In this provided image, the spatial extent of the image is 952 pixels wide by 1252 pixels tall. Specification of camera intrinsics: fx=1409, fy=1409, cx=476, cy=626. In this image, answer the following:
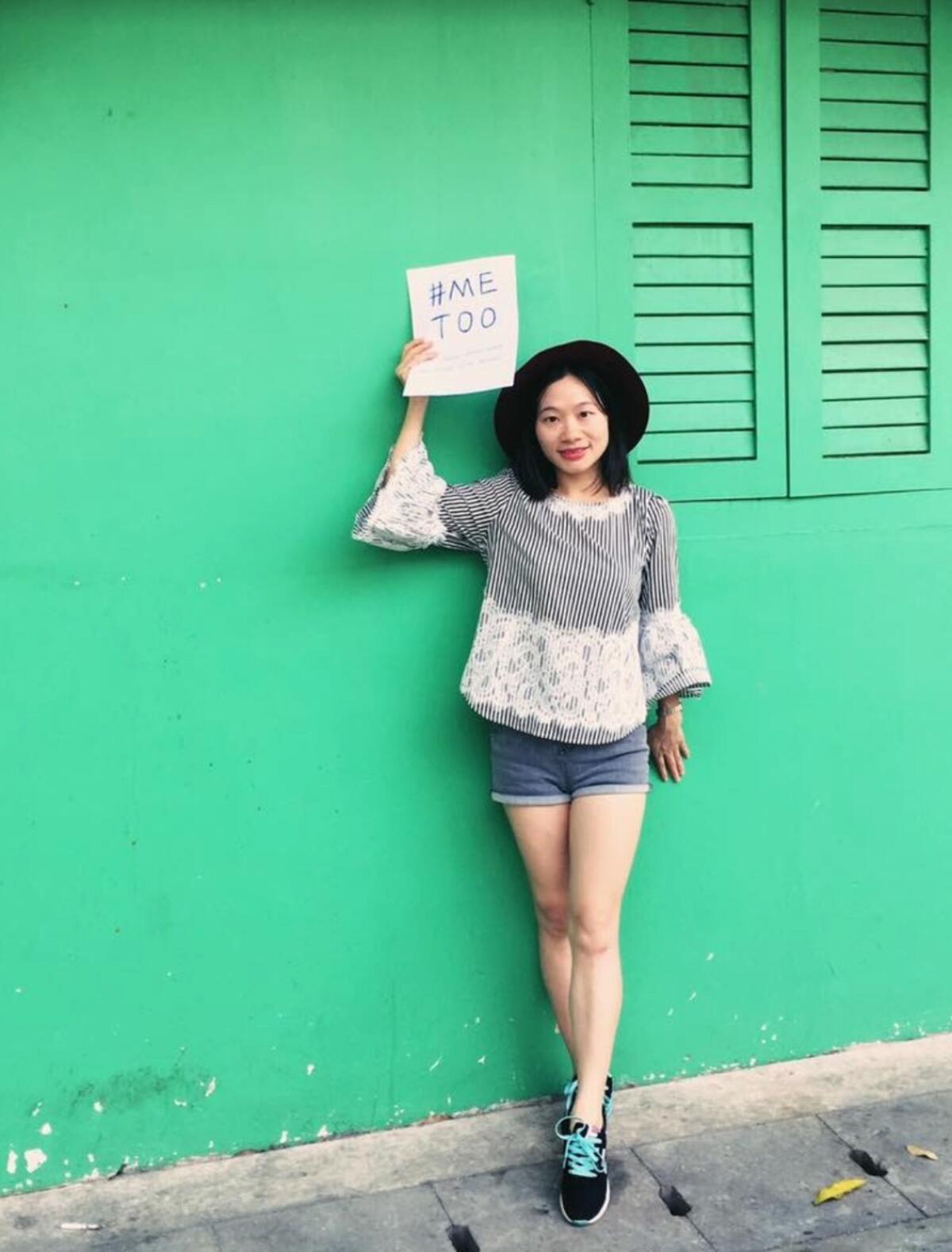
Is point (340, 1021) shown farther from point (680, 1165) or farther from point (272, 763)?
point (680, 1165)

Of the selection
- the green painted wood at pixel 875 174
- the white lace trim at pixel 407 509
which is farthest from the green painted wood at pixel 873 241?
the white lace trim at pixel 407 509

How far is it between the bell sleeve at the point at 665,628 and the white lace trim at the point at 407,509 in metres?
0.49

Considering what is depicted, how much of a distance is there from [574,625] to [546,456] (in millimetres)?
397

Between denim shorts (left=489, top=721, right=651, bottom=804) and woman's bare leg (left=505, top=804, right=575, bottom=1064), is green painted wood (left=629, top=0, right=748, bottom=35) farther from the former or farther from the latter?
woman's bare leg (left=505, top=804, right=575, bottom=1064)

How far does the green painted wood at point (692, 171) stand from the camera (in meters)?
3.31

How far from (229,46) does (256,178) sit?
0.28 meters

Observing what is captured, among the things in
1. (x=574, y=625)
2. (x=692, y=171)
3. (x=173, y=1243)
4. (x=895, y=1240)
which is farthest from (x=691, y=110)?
(x=173, y=1243)

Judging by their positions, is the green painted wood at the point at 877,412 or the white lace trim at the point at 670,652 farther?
the green painted wood at the point at 877,412

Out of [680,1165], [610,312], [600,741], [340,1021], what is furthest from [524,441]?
[680,1165]

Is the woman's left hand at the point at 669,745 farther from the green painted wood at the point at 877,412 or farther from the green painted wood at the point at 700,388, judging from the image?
the green painted wood at the point at 877,412

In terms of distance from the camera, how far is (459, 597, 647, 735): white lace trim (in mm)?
3088

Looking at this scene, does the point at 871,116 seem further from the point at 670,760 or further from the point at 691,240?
the point at 670,760

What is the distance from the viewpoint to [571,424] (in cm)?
306

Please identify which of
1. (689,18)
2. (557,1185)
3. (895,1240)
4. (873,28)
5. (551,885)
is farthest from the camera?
(873,28)
